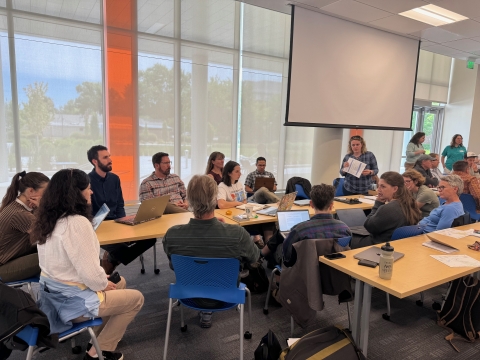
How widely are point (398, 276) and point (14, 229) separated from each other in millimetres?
2410

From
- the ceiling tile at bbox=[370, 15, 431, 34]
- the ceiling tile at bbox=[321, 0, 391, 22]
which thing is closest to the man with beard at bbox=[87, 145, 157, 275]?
the ceiling tile at bbox=[321, 0, 391, 22]

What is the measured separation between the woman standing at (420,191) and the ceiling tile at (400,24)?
2.68 m

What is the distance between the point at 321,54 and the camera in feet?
16.6

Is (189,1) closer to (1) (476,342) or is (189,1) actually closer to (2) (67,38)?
(2) (67,38)

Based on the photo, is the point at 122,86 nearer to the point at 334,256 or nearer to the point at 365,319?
the point at 334,256

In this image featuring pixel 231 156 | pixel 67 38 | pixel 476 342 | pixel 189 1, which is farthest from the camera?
pixel 231 156

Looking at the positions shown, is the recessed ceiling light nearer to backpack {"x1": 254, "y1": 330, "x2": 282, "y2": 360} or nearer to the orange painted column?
the orange painted column

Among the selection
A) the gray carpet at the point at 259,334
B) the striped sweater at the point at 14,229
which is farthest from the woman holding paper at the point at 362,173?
the striped sweater at the point at 14,229

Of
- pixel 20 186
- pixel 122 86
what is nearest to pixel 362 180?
pixel 122 86

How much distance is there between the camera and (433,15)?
4863 mm

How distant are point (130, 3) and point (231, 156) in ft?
9.11

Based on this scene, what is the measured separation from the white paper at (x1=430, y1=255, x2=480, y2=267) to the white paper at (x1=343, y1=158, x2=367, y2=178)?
7.80 feet

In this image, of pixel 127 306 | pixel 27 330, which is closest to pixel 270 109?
pixel 127 306

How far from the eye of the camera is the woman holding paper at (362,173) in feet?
15.5
